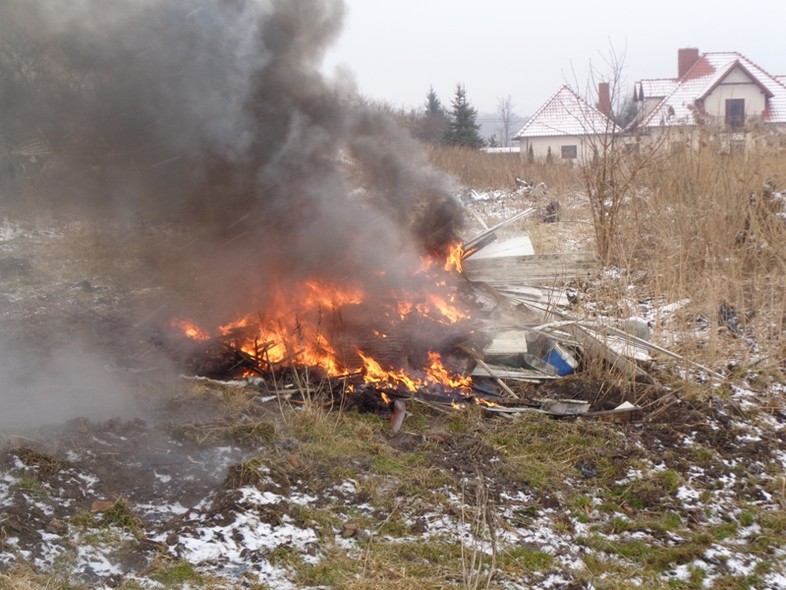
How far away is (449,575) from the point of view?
12.1 ft

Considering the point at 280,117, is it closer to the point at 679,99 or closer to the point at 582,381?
the point at 582,381

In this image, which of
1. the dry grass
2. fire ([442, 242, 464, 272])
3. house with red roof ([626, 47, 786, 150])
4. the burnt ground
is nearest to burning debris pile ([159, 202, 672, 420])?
the burnt ground

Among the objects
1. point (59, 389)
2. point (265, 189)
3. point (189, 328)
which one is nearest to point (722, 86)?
point (265, 189)

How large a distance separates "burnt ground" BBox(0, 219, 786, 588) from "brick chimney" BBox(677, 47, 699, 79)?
36.8 m

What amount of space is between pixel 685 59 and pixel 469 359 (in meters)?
38.0

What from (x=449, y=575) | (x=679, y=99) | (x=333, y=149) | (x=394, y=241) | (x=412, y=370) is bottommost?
(x=449, y=575)

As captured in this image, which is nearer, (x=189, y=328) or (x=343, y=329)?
(x=343, y=329)

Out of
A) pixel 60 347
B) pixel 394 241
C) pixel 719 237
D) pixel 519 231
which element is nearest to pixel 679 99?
pixel 519 231

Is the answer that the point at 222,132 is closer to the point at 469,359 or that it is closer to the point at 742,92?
the point at 469,359

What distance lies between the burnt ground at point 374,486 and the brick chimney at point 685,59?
121ft

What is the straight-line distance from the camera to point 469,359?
6.85m

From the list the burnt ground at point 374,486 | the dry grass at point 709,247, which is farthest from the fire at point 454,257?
the burnt ground at point 374,486

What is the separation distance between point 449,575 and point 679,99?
37.1 meters

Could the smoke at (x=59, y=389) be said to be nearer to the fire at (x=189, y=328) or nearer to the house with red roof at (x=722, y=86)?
the fire at (x=189, y=328)
